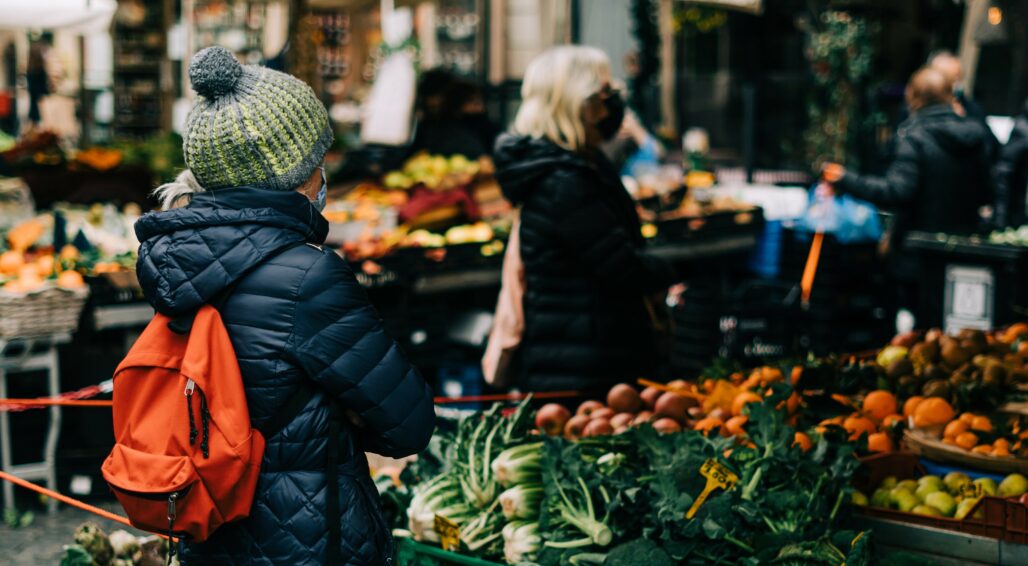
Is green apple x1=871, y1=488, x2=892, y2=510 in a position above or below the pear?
below

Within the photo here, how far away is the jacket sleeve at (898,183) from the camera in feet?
25.4

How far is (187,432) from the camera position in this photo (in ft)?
7.91

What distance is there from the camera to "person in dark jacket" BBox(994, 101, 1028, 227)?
914cm

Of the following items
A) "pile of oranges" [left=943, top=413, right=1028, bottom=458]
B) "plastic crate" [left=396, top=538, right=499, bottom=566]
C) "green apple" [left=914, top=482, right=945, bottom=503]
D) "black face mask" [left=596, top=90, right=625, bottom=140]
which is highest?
"black face mask" [left=596, top=90, right=625, bottom=140]

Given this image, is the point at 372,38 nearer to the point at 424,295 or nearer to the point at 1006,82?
the point at 1006,82

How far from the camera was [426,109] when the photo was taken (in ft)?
37.1

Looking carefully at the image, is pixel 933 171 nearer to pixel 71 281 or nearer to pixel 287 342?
pixel 71 281

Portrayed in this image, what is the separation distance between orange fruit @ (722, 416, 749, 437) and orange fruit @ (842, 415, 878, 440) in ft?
1.14

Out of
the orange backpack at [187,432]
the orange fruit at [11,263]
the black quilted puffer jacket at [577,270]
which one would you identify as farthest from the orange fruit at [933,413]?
the orange fruit at [11,263]

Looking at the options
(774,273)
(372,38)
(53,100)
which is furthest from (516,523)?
(53,100)

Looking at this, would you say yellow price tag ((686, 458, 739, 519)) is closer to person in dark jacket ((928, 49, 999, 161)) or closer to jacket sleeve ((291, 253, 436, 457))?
jacket sleeve ((291, 253, 436, 457))

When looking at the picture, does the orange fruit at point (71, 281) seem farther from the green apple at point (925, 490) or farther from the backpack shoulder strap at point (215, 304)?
the green apple at point (925, 490)

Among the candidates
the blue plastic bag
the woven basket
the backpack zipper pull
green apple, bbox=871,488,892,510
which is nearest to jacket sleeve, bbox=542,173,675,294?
green apple, bbox=871,488,892,510

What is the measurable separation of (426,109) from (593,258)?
693cm
